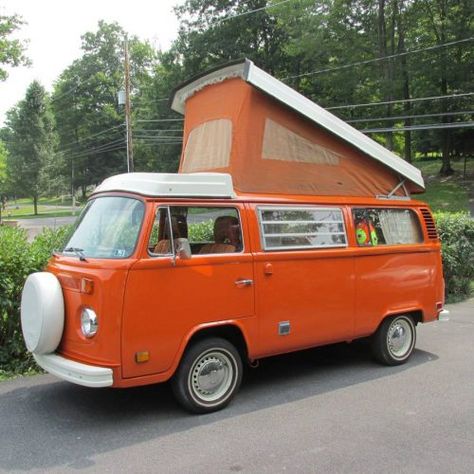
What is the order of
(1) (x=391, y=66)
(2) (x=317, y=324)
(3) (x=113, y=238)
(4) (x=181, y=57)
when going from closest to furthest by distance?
(3) (x=113, y=238), (2) (x=317, y=324), (1) (x=391, y=66), (4) (x=181, y=57)

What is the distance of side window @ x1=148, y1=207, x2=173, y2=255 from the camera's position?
4777mm

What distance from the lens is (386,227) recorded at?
6617mm

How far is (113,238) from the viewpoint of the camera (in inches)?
188

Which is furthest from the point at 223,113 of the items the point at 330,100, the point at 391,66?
the point at 330,100

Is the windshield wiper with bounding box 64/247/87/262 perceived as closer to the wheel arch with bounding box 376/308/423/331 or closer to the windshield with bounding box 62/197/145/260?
the windshield with bounding box 62/197/145/260

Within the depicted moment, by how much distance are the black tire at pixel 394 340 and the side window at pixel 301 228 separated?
1242 millimetres

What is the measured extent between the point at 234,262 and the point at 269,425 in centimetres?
150

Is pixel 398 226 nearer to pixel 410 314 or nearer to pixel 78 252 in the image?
pixel 410 314

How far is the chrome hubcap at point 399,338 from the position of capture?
6.51 meters

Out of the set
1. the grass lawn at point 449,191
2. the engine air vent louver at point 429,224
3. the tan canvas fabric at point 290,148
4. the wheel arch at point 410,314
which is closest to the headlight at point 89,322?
the tan canvas fabric at point 290,148

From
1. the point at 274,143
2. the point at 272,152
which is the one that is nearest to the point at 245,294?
the point at 272,152

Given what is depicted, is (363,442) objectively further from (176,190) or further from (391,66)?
(391,66)

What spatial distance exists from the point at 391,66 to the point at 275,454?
34603mm

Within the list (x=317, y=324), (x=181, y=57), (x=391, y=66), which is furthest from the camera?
(x=181, y=57)
